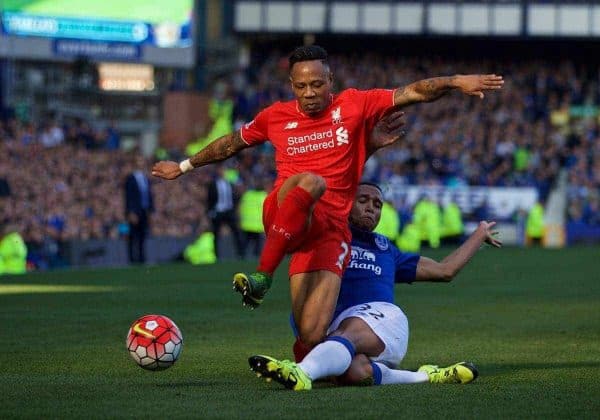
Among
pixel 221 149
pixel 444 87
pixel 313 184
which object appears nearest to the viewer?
pixel 313 184

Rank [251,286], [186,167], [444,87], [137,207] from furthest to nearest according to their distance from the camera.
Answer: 1. [137,207]
2. [186,167]
3. [444,87]
4. [251,286]

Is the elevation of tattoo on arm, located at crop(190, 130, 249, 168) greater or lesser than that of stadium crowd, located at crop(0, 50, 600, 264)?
greater

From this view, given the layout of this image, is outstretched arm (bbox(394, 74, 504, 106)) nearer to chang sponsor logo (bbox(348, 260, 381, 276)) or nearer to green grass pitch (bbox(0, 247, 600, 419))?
chang sponsor logo (bbox(348, 260, 381, 276))

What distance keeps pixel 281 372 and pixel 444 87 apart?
2024 millimetres

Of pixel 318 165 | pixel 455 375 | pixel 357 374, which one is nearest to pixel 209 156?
pixel 318 165

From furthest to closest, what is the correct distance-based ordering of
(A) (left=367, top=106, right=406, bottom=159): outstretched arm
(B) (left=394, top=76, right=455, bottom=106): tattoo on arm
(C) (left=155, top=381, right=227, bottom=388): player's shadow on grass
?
1. (A) (left=367, top=106, right=406, bottom=159): outstretched arm
2. (B) (left=394, top=76, right=455, bottom=106): tattoo on arm
3. (C) (left=155, top=381, right=227, bottom=388): player's shadow on grass

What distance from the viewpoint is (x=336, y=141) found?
29.8ft

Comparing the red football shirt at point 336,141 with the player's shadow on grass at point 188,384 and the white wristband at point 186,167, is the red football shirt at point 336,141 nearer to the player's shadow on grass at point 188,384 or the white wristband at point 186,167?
the white wristband at point 186,167

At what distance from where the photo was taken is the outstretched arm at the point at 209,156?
31.7ft

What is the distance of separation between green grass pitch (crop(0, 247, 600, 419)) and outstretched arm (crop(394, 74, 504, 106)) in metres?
1.73

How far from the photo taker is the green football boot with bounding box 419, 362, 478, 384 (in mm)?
8797

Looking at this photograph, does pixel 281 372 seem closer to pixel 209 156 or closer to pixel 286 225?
pixel 286 225

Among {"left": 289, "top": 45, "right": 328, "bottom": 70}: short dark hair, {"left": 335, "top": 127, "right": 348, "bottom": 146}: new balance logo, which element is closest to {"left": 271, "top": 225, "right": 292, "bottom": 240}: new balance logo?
{"left": 335, "top": 127, "right": 348, "bottom": 146}: new balance logo

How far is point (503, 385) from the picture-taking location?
8672 millimetres
